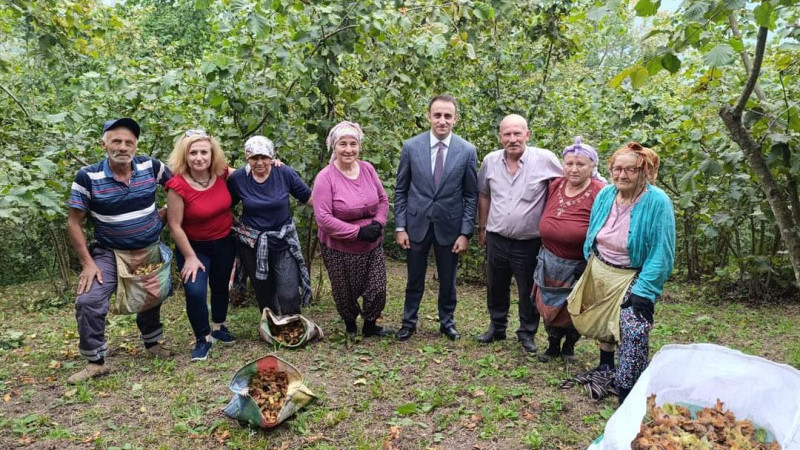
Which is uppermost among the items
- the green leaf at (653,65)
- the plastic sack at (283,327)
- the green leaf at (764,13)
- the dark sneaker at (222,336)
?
the green leaf at (764,13)

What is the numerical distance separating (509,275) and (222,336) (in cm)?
Answer: 243

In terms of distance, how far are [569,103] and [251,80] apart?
167 inches

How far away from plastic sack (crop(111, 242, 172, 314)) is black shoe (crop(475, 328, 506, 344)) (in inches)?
97.9

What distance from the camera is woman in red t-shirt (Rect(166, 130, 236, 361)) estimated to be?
152 inches

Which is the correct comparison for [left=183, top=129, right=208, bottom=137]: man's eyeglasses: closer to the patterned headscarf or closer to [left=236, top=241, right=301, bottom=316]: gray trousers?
the patterned headscarf

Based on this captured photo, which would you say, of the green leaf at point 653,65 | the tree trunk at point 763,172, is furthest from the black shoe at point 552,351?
the green leaf at point 653,65

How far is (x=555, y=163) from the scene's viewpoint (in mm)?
3969

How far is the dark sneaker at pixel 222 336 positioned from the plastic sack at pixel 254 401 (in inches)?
53.4

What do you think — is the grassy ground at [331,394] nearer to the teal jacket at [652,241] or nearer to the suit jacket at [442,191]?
the teal jacket at [652,241]

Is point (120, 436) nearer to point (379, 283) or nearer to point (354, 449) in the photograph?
point (354, 449)

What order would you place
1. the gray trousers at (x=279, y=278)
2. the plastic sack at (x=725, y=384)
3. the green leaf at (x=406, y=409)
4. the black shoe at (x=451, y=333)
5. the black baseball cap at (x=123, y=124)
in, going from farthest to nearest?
the black shoe at (x=451, y=333)
the gray trousers at (x=279, y=278)
the black baseball cap at (x=123, y=124)
the green leaf at (x=406, y=409)
the plastic sack at (x=725, y=384)

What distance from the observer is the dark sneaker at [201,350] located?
4133mm

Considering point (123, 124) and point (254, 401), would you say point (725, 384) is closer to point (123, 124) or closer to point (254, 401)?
point (254, 401)

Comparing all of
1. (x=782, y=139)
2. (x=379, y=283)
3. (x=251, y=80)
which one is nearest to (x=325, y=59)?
(x=251, y=80)
